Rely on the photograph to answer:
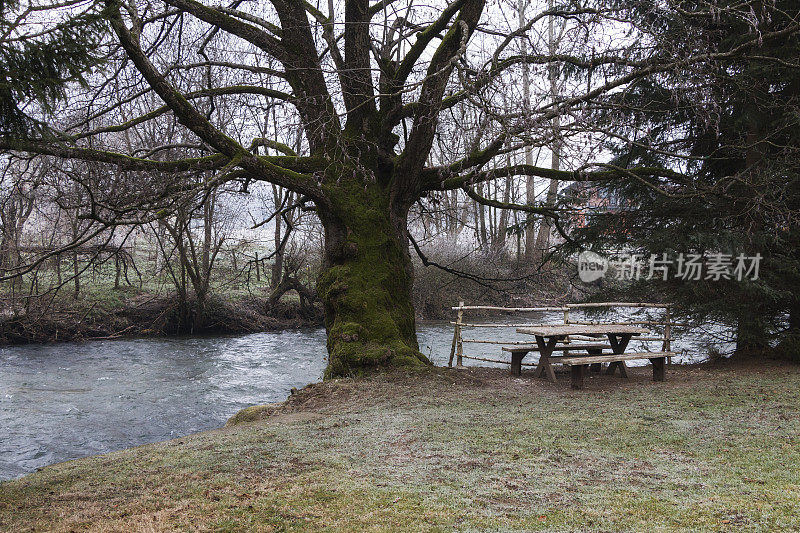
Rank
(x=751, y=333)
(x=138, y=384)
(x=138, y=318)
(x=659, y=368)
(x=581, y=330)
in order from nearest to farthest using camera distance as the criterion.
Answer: (x=581, y=330)
(x=659, y=368)
(x=751, y=333)
(x=138, y=384)
(x=138, y=318)

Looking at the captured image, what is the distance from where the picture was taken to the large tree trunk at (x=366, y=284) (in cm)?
883

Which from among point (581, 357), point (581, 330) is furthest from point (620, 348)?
point (581, 357)

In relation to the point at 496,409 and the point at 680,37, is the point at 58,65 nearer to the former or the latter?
the point at 496,409

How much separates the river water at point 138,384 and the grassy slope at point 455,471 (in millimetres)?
2615

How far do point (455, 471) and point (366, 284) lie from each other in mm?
5224

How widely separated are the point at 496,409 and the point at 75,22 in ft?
17.8

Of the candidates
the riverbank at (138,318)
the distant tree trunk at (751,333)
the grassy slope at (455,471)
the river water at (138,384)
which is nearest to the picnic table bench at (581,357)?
the grassy slope at (455,471)

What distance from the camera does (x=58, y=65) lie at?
3.91 metres

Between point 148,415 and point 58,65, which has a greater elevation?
point 58,65

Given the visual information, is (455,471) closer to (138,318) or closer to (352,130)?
(352,130)

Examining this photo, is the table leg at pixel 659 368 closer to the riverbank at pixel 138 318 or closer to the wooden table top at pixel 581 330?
the wooden table top at pixel 581 330

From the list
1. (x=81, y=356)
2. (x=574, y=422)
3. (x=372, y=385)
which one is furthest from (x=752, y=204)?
(x=81, y=356)

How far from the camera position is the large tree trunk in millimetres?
8828

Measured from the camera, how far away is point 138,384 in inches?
451
